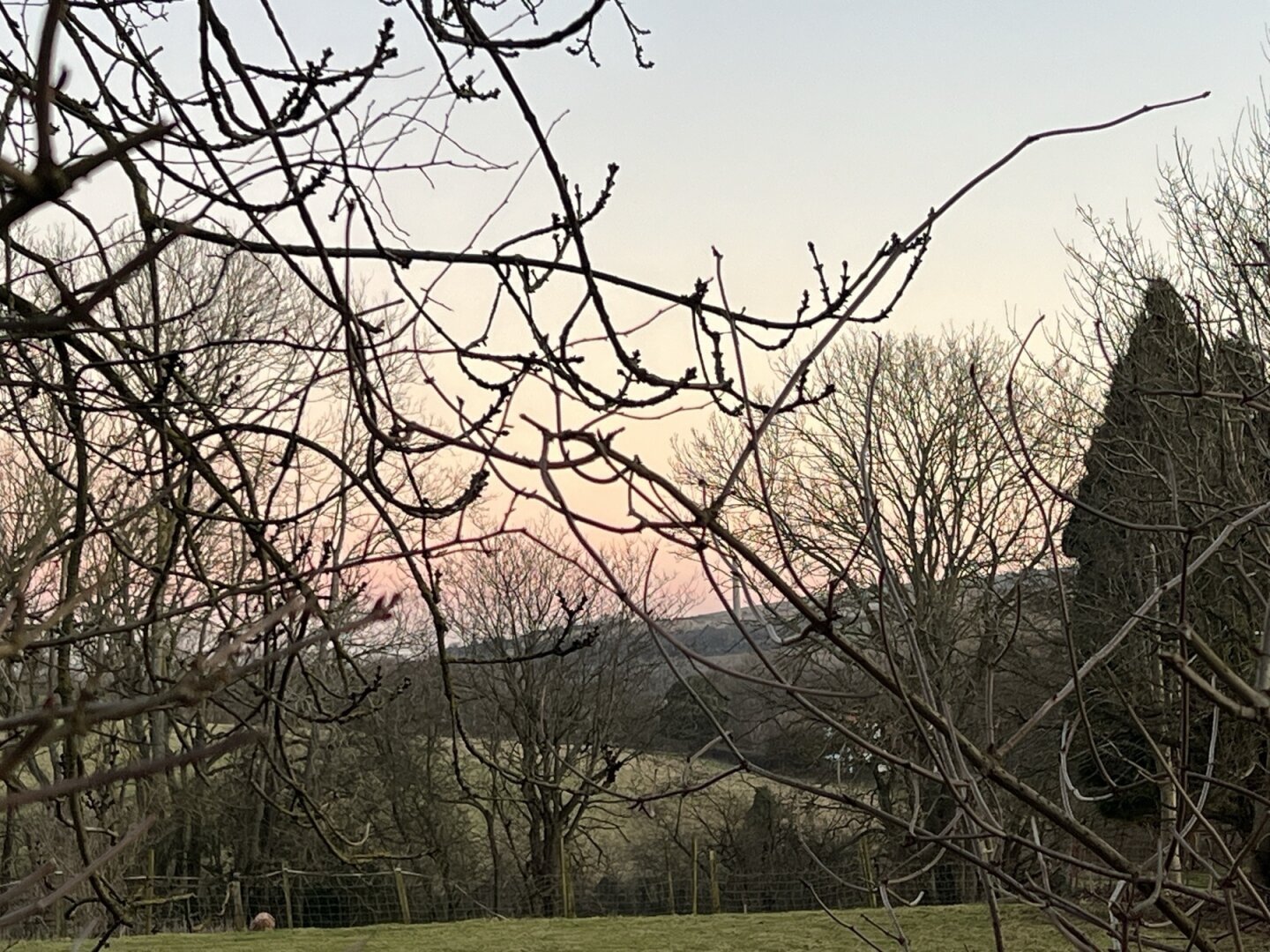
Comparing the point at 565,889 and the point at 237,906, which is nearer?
the point at 237,906

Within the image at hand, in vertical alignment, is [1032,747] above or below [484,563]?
below

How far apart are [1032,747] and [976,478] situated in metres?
3.37

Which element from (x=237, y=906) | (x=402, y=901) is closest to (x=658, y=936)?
(x=402, y=901)

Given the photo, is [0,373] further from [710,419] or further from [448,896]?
[448,896]

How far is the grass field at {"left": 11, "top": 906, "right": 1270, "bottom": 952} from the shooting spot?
31.7ft

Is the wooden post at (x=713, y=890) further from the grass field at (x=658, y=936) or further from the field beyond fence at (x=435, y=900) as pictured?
the grass field at (x=658, y=936)

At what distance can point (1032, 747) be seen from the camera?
1419 cm

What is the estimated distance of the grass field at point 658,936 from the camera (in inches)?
380

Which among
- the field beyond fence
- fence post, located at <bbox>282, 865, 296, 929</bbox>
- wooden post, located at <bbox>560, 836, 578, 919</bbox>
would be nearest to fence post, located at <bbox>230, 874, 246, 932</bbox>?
the field beyond fence

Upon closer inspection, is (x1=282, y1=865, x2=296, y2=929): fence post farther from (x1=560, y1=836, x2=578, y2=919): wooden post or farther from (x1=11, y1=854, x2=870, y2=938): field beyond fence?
(x1=560, y1=836, x2=578, y2=919): wooden post

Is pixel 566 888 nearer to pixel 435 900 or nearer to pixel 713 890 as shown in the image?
pixel 435 900

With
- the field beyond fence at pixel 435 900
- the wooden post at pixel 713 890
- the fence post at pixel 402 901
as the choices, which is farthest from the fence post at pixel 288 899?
the wooden post at pixel 713 890

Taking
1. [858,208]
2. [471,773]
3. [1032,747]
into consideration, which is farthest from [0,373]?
[471,773]

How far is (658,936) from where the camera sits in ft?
A: 35.1
